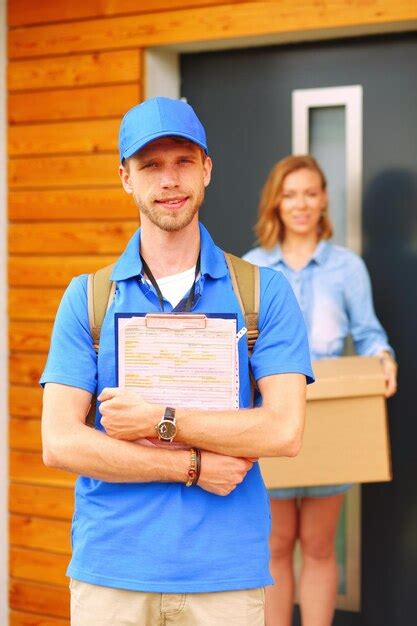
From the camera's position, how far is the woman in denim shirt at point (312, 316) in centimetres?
319

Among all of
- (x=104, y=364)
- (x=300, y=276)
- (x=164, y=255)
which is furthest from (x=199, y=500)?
(x=300, y=276)

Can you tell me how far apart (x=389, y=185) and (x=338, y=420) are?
3.68 ft

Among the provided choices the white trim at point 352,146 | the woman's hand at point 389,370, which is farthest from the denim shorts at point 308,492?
the white trim at point 352,146

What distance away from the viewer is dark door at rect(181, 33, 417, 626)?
3.51 m

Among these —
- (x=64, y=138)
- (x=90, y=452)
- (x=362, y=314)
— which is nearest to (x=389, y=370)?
(x=362, y=314)

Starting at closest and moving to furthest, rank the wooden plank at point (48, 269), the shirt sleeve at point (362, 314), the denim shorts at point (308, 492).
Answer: the denim shorts at point (308, 492)
the shirt sleeve at point (362, 314)
the wooden plank at point (48, 269)

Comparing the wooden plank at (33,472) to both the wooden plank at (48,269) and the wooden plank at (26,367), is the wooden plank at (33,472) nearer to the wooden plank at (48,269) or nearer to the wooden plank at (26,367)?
the wooden plank at (26,367)

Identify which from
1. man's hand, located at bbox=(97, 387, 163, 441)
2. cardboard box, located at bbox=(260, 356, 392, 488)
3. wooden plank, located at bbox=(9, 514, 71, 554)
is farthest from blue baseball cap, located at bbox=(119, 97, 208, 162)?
wooden plank, located at bbox=(9, 514, 71, 554)

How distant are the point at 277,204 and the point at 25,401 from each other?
140 centimetres

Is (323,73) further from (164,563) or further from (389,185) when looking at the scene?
(164,563)

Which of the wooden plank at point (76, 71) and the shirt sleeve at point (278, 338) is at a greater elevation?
the wooden plank at point (76, 71)

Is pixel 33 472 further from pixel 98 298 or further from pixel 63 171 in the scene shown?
pixel 98 298

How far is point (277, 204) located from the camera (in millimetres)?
3279

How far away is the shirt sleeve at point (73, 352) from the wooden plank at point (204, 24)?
1918 millimetres
